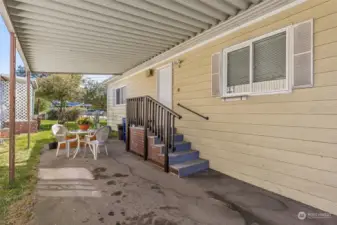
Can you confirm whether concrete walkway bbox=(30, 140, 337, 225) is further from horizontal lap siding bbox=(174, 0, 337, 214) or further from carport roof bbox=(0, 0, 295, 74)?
carport roof bbox=(0, 0, 295, 74)

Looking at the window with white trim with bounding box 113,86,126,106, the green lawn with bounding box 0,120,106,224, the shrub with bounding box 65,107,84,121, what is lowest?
the green lawn with bounding box 0,120,106,224

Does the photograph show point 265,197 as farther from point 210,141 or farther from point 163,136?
point 163,136

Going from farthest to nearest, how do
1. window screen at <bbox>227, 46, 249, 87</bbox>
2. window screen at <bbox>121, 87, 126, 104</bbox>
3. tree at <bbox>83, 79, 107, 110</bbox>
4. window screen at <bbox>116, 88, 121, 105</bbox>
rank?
tree at <bbox>83, 79, 107, 110</bbox>, window screen at <bbox>116, 88, 121, 105</bbox>, window screen at <bbox>121, 87, 126, 104</bbox>, window screen at <bbox>227, 46, 249, 87</bbox>

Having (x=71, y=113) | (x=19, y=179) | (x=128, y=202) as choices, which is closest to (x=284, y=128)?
(x=128, y=202)

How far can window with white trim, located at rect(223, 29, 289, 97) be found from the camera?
3359 mm

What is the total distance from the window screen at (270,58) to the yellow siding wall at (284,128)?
19 centimetres

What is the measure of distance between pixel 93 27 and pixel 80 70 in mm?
5167

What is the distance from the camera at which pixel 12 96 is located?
3.81m

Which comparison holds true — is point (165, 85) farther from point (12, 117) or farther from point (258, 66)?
point (12, 117)

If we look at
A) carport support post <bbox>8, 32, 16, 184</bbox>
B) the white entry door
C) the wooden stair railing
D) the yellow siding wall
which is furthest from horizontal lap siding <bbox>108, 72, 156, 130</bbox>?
carport support post <bbox>8, 32, 16, 184</bbox>

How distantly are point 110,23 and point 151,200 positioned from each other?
330 centimetres

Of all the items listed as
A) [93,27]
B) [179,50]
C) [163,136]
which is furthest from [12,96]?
[179,50]

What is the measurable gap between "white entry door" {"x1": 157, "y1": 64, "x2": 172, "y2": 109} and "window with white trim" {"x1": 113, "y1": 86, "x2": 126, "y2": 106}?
12.0 ft

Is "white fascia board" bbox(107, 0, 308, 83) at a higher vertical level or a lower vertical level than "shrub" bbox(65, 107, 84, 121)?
higher
